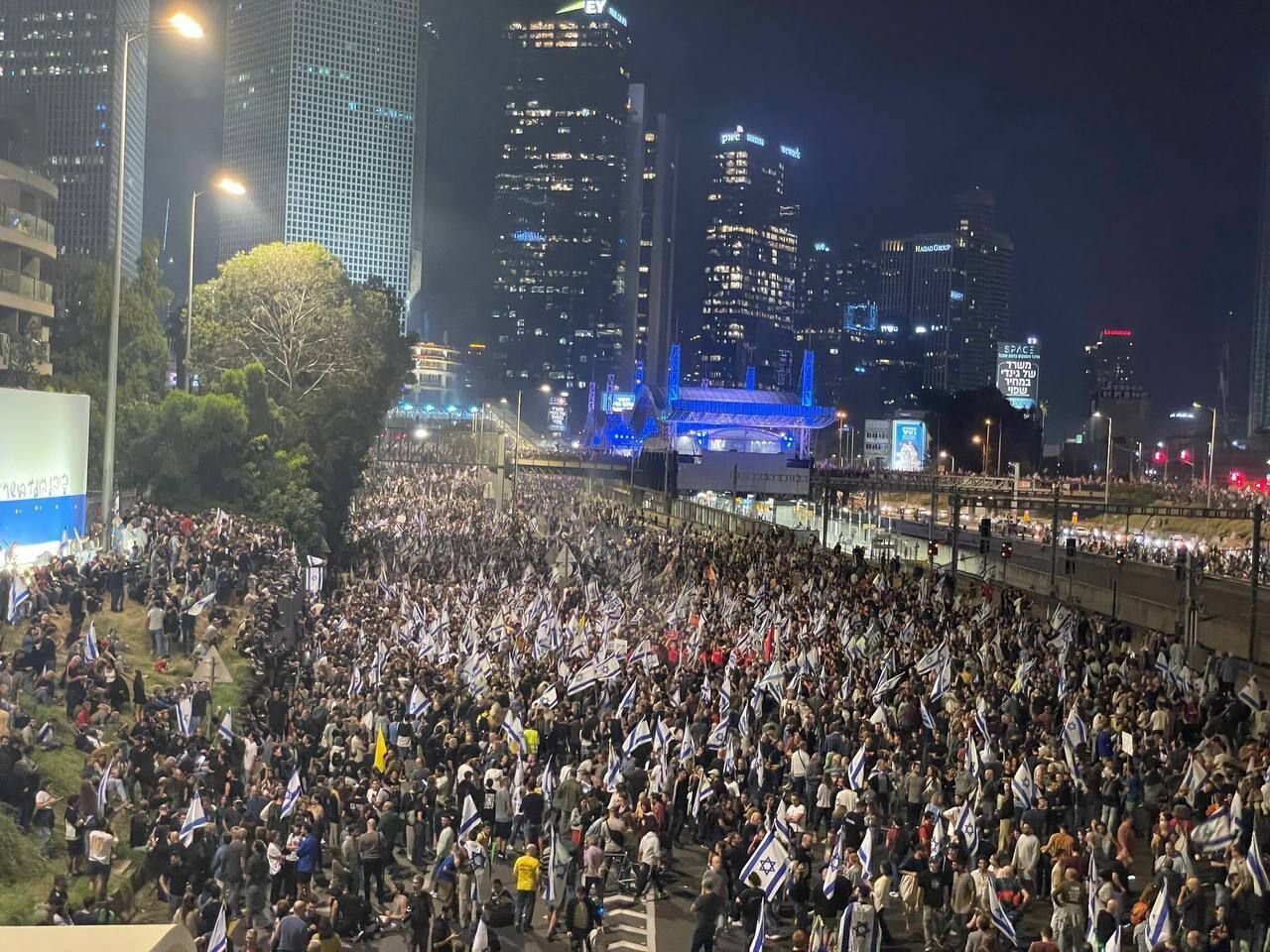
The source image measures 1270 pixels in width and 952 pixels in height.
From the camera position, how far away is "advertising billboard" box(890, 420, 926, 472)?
12094 cm

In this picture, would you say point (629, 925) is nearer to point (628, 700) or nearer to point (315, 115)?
point (628, 700)

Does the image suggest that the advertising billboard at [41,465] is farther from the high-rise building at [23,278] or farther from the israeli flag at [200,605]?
the high-rise building at [23,278]

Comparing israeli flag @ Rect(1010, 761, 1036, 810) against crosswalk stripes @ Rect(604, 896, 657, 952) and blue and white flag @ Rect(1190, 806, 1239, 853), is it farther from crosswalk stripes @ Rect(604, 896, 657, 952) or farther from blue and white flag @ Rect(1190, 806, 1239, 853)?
crosswalk stripes @ Rect(604, 896, 657, 952)

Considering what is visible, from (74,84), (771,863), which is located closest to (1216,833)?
(771,863)

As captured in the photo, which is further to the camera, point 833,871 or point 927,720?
point 927,720

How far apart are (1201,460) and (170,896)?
413 feet

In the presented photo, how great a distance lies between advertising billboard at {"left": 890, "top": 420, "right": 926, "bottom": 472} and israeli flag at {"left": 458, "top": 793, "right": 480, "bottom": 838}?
360 ft

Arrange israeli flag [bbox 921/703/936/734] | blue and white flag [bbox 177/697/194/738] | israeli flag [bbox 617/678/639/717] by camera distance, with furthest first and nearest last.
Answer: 1. israeli flag [bbox 617/678/639/717]
2. israeli flag [bbox 921/703/936/734]
3. blue and white flag [bbox 177/697/194/738]

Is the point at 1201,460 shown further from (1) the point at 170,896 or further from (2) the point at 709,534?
(1) the point at 170,896

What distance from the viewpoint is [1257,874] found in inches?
484

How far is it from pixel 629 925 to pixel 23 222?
36546mm

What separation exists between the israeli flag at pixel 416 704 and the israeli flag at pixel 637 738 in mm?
2918

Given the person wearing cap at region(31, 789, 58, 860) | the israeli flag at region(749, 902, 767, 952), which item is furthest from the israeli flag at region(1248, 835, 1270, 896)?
the person wearing cap at region(31, 789, 58, 860)

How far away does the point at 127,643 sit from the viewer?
22312mm
